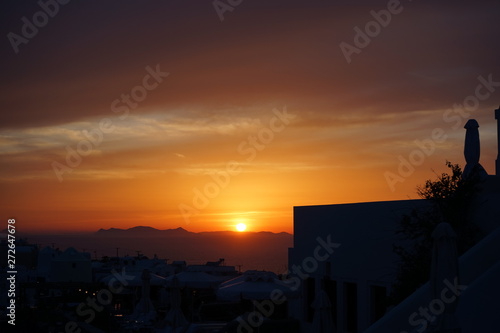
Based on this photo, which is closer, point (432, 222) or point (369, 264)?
point (432, 222)

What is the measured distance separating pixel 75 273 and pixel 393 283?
140 feet

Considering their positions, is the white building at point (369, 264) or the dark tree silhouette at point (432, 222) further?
the dark tree silhouette at point (432, 222)

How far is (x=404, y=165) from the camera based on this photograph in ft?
53.8

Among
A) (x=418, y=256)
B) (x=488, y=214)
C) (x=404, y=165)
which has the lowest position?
(x=418, y=256)

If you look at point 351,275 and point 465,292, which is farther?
point 351,275

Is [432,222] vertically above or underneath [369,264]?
above

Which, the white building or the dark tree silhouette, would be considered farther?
the dark tree silhouette

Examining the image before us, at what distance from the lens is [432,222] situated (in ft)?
41.4

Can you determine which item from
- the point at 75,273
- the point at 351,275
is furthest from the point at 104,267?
the point at 351,275

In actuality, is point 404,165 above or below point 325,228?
above

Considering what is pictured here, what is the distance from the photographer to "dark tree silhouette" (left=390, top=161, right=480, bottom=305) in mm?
12086

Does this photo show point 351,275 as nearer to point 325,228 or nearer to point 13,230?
point 325,228

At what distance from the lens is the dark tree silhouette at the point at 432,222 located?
1209cm

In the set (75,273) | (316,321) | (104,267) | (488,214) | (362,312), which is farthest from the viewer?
(104,267)
